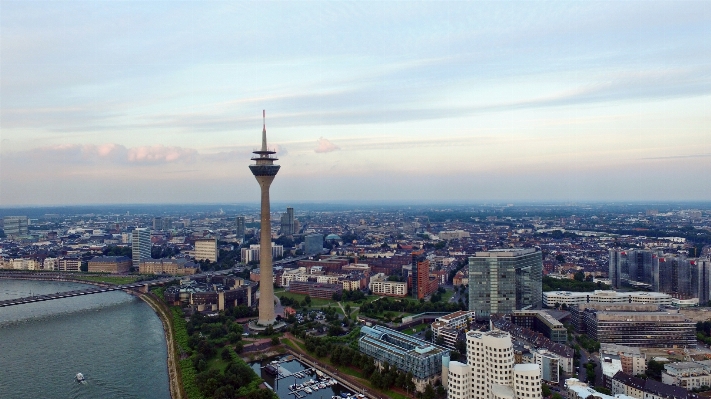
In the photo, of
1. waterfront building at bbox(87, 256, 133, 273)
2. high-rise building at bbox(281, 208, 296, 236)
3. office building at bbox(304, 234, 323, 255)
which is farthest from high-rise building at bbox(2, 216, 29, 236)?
office building at bbox(304, 234, 323, 255)

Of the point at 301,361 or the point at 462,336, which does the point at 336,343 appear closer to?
the point at 301,361

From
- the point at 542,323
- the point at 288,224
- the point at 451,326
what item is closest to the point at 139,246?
the point at 288,224

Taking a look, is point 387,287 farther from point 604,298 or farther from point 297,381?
point 297,381

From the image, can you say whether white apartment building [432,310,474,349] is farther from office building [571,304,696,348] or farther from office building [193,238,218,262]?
office building [193,238,218,262]

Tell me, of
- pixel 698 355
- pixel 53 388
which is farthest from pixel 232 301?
pixel 698 355

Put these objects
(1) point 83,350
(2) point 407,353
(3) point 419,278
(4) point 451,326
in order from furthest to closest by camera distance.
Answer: (3) point 419,278, (4) point 451,326, (1) point 83,350, (2) point 407,353

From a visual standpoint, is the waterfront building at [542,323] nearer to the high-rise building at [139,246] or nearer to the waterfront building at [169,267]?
the waterfront building at [169,267]
